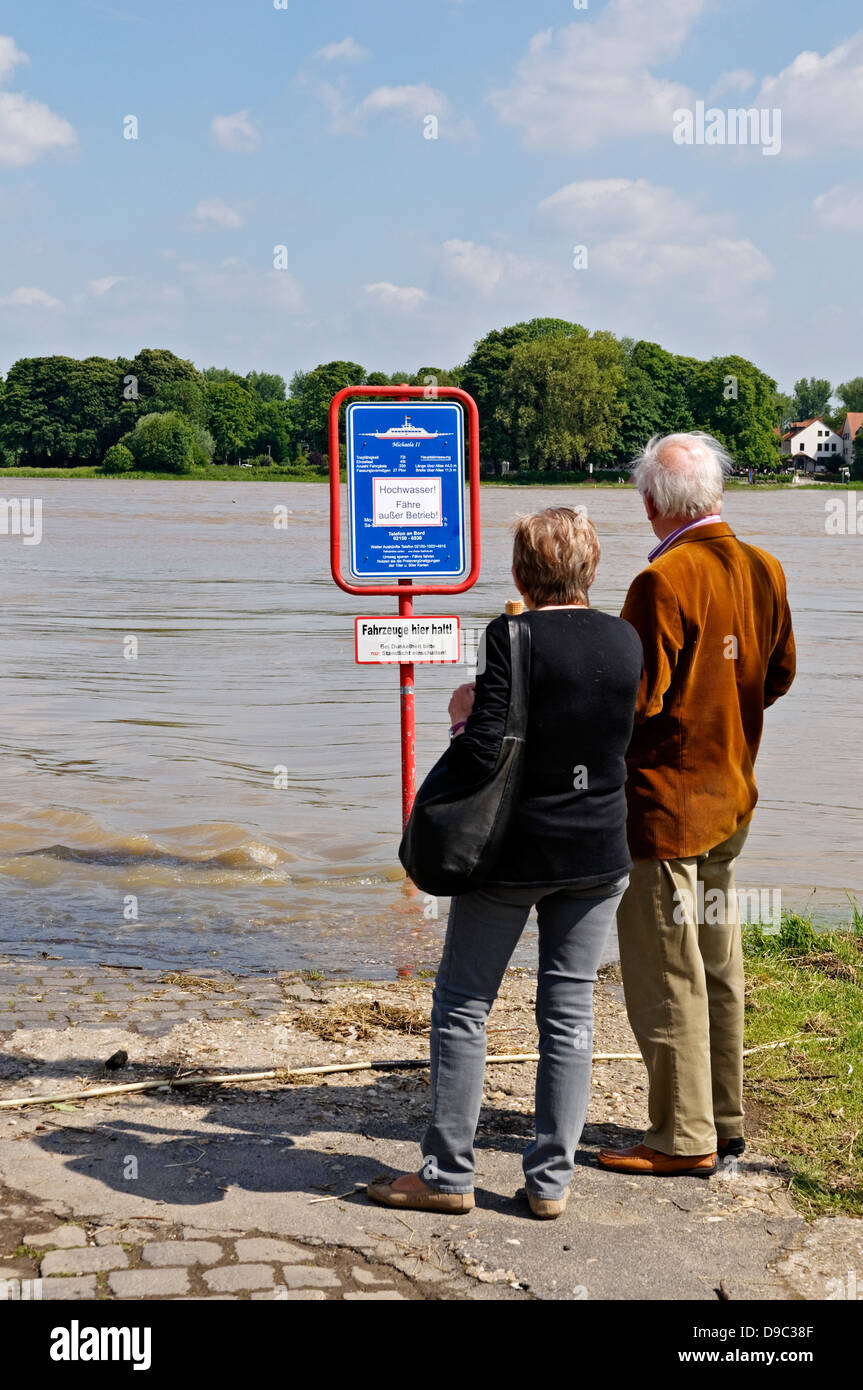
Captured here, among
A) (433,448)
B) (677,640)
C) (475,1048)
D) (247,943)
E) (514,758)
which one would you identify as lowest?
(247,943)

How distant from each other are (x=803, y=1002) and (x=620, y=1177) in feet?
6.27

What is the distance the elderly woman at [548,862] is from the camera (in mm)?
3617

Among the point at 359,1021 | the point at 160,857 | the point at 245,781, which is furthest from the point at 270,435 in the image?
the point at 359,1021

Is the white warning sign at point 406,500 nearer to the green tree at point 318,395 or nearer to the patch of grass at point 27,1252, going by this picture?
the patch of grass at point 27,1252

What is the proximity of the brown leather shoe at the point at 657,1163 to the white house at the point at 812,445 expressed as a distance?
548ft

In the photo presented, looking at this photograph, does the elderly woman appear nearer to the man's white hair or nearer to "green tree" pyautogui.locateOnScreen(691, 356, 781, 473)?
the man's white hair

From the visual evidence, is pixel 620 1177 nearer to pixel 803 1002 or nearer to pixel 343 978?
pixel 803 1002

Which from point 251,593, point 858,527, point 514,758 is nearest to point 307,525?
point 858,527

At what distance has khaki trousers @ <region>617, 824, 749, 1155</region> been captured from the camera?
4.07m

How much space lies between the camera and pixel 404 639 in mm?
6895

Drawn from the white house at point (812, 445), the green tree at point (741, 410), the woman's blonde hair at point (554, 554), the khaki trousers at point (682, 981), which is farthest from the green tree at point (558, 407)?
the woman's blonde hair at point (554, 554)
